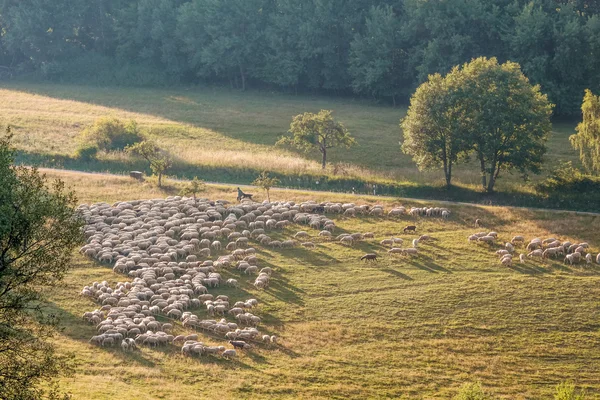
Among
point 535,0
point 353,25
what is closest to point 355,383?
point 535,0

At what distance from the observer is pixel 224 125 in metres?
87.4

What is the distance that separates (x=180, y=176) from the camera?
64.9 meters

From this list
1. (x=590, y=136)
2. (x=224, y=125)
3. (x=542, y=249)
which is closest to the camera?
(x=542, y=249)

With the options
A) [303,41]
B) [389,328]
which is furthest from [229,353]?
[303,41]

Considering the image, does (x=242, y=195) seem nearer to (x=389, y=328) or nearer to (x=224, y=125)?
(x=389, y=328)

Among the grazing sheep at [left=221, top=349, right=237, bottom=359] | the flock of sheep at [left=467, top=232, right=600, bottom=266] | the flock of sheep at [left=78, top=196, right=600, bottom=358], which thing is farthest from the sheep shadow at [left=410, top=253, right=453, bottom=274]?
the grazing sheep at [left=221, top=349, right=237, bottom=359]

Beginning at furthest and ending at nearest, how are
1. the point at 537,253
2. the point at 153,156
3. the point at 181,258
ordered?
1. the point at 153,156
2. the point at 537,253
3. the point at 181,258

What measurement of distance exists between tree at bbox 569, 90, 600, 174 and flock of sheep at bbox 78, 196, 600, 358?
1310 cm

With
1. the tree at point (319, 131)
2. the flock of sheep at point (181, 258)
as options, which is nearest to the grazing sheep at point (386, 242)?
the flock of sheep at point (181, 258)

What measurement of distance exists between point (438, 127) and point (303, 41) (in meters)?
48.8

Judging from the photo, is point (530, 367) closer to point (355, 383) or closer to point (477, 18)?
point (355, 383)

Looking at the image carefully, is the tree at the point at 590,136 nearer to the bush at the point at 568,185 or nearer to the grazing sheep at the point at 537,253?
the bush at the point at 568,185

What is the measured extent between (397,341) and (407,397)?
5.19 m

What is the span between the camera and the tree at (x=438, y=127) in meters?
60.5
